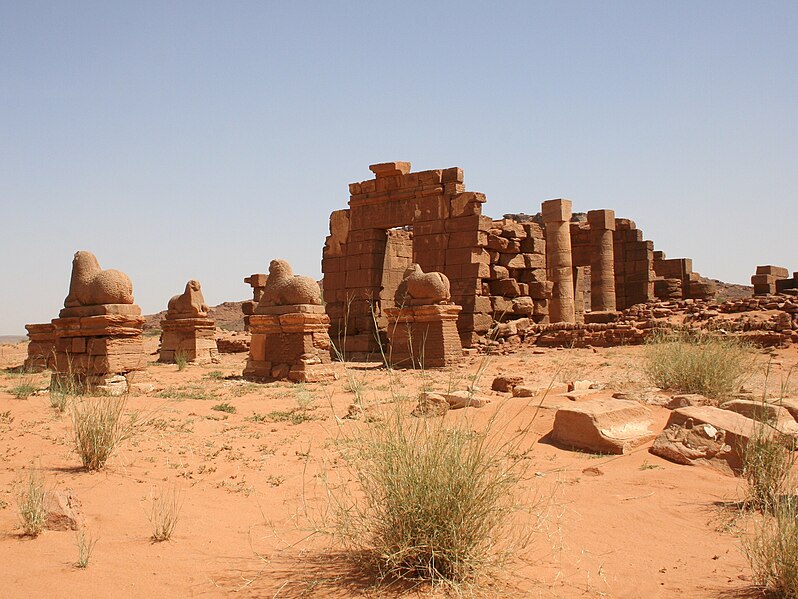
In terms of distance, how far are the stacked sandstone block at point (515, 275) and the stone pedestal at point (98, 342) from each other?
29.9ft

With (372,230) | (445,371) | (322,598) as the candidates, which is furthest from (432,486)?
(372,230)

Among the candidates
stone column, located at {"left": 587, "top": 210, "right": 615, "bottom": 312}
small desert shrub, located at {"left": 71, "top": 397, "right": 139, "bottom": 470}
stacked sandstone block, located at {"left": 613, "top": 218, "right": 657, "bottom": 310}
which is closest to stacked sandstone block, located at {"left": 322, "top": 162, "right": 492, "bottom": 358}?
stone column, located at {"left": 587, "top": 210, "right": 615, "bottom": 312}

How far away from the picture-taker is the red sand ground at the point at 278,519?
11.9 ft

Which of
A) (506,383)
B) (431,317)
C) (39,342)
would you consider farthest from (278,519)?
(39,342)

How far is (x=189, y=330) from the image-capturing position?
16.8 metres

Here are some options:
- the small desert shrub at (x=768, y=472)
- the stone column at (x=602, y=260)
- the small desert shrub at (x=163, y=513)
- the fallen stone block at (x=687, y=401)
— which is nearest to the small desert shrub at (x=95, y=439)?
the small desert shrub at (x=163, y=513)

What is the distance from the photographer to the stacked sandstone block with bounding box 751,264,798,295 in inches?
978

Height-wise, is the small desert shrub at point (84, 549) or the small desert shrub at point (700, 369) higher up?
the small desert shrub at point (700, 369)

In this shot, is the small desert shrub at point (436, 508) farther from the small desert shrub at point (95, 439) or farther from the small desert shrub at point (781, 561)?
the small desert shrub at point (95, 439)

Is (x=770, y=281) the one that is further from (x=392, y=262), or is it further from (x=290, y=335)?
(x=290, y=335)

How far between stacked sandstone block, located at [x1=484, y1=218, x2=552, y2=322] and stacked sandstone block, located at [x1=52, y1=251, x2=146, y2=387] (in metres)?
9.10

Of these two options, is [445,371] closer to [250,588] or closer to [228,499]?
[228,499]

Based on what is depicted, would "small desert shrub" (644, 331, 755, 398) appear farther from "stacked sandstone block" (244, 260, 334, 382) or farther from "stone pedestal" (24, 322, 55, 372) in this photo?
"stone pedestal" (24, 322, 55, 372)

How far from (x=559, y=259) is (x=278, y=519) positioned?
17.5 meters
